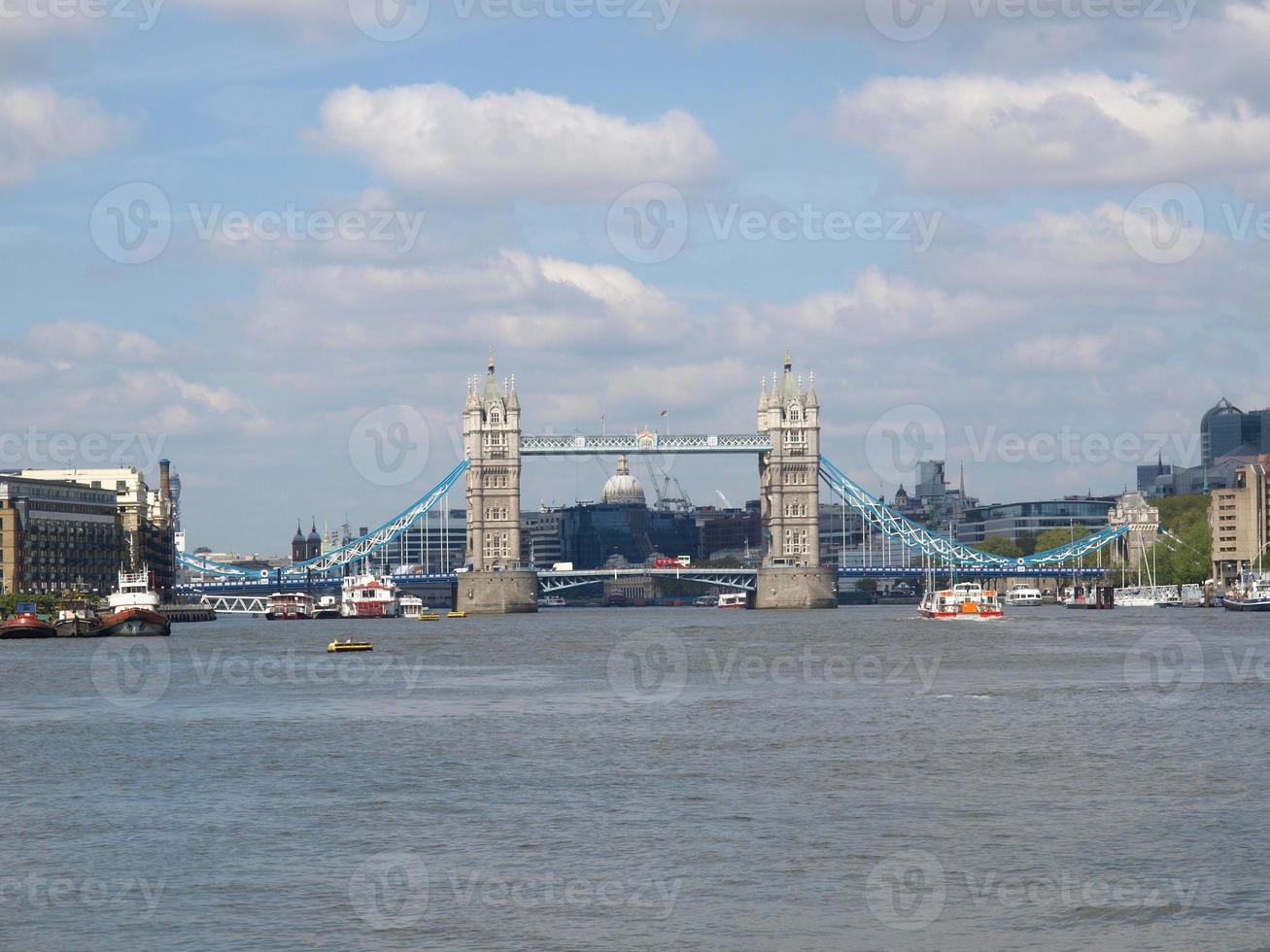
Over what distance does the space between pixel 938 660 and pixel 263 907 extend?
49.5 meters

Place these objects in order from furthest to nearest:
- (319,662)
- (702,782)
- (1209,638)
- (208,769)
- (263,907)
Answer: (1209,638) < (319,662) < (208,769) < (702,782) < (263,907)

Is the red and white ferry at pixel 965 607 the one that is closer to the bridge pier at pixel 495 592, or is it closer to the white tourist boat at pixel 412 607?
the white tourist boat at pixel 412 607

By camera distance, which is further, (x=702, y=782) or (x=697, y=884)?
(x=702, y=782)

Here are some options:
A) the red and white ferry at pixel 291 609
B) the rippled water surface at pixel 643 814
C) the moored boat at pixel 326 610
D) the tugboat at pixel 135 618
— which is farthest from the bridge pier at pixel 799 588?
the rippled water surface at pixel 643 814

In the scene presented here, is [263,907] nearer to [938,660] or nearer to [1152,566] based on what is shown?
[938,660]

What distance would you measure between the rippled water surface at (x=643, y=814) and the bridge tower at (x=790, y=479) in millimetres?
128602

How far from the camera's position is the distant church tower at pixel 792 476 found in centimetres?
19000

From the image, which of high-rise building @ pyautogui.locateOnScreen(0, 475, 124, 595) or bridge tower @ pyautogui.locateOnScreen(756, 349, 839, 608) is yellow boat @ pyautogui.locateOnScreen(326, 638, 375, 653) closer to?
high-rise building @ pyautogui.locateOnScreen(0, 475, 124, 595)

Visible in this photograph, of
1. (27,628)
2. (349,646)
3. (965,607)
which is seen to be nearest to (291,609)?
(965,607)

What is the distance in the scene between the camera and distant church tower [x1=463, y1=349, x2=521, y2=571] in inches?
7456

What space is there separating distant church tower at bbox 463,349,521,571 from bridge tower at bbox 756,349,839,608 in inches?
916

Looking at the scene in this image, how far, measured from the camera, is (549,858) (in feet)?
87.7

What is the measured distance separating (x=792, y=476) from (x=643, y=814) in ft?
536

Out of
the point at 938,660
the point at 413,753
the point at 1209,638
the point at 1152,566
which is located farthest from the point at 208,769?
the point at 1152,566
